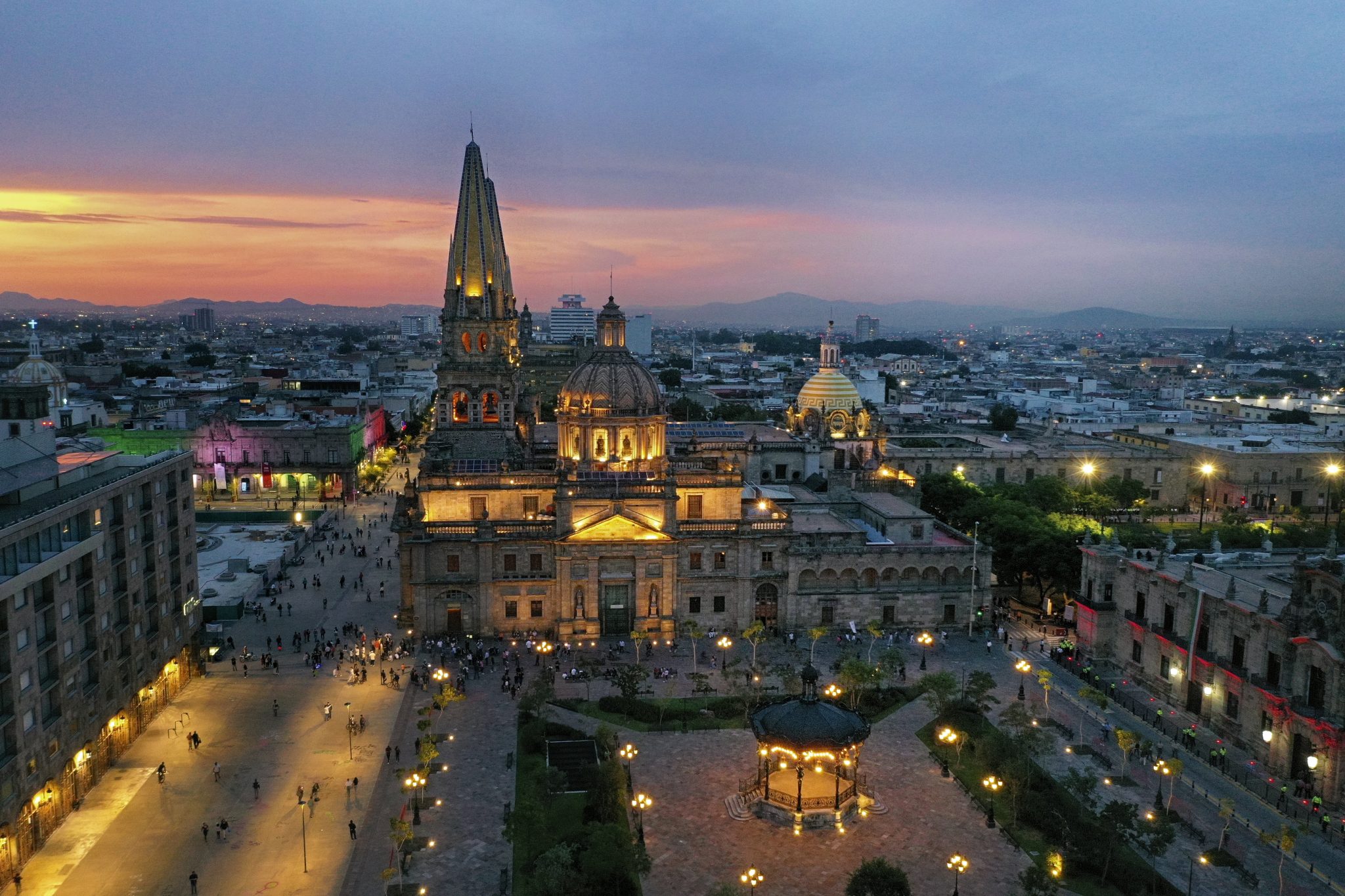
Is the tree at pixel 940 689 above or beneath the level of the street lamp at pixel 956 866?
above

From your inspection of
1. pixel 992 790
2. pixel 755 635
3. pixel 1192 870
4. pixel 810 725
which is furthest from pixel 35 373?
pixel 1192 870

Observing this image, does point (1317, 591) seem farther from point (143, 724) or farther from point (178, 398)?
point (178, 398)

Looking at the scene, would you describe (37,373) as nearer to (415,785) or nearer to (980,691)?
(415,785)

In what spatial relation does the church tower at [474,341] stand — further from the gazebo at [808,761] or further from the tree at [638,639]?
the gazebo at [808,761]

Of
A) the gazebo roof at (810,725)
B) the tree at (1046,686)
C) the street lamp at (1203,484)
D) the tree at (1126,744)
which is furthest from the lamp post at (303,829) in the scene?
the street lamp at (1203,484)

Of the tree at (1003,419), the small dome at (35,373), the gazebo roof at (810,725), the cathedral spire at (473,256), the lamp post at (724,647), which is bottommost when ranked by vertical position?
the lamp post at (724,647)

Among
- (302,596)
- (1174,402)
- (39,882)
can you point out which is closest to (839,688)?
(39,882)
